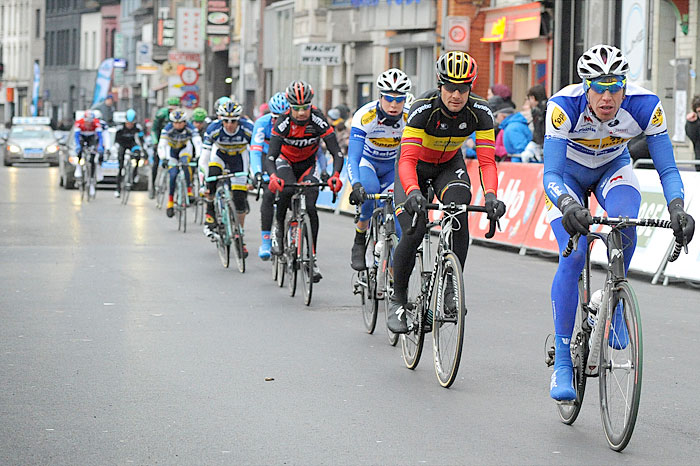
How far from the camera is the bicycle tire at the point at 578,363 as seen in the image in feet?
22.9

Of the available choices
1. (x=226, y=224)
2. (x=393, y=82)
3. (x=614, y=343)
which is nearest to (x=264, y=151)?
(x=226, y=224)

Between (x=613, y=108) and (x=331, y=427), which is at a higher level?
(x=613, y=108)

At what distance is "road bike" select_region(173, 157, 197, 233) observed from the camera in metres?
20.7

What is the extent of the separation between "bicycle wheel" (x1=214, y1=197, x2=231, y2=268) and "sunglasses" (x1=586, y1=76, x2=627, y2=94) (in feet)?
29.3

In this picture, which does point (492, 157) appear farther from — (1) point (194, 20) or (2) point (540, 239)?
(1) point (194, 20)

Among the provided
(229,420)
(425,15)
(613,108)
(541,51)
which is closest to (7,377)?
(229,420)

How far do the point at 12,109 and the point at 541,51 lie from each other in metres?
98.5

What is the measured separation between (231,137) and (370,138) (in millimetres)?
5653

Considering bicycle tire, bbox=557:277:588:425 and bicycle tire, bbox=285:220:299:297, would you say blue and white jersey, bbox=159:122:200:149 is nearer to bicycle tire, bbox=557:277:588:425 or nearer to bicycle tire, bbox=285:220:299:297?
bicycle tire, bbox=285:220:299:297

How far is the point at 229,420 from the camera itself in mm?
7199

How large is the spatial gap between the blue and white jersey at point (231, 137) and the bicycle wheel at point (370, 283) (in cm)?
618

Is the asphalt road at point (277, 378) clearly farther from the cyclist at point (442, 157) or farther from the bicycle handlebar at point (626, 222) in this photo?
the bicycle handlebar at point (626, 222)

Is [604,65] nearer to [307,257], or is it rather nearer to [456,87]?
[456,87]

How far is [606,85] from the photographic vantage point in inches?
267
